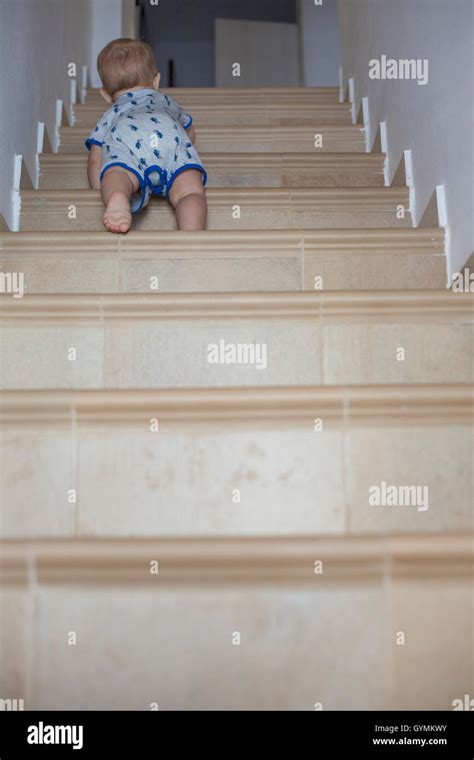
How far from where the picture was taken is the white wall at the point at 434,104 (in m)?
1.75

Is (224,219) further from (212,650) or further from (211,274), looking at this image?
(212,650)

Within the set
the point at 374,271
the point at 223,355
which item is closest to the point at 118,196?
the point at 374,271

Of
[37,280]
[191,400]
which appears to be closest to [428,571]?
[191,400]

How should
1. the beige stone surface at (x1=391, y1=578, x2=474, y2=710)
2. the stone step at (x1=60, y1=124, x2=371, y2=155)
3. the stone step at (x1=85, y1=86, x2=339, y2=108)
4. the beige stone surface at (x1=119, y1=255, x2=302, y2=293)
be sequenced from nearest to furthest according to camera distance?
the beige stone surface at (x1=391, y1=578, x2=474, y2=710)
the beige stone surface at (x1=119, y1=255, x2=302, y2=293)
the stone step at (x1=60, y1=124, x2=371, y2=155)
the stone step at (x1=85, y1=86, x2=339, y2=108)

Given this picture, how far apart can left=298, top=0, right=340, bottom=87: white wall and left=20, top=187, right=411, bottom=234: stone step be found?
147 inches

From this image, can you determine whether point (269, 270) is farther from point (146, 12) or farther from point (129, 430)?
point (146, 12)

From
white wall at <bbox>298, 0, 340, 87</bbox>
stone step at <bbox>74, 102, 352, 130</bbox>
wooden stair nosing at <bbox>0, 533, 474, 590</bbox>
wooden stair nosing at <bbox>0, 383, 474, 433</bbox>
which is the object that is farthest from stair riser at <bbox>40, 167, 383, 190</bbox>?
white wall at <bbox>298, 0, 340, 87</bbox>

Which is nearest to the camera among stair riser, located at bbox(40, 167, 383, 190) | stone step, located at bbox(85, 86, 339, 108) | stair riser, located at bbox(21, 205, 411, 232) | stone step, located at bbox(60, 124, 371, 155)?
stair riser, located at bbox(21, 205, 411, 232)

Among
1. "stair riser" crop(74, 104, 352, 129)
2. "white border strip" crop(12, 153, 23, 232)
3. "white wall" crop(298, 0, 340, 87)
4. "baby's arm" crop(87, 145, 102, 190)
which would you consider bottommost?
"white border strip" crop(12, 153, 23, 232)

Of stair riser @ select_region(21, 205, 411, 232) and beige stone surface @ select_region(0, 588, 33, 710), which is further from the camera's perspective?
stair riser @ select_region(21, 205, 411, 232)

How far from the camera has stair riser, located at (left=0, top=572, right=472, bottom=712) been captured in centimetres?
97

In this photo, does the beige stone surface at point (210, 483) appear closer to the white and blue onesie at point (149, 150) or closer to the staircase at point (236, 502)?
the staircase at point (236, 502)

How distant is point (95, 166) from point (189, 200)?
0.36 meters

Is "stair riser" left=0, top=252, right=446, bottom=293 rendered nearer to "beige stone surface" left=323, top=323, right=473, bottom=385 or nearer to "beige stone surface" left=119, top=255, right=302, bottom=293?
"beige stone surface" left=119, top=255, right=302, bottom=293
